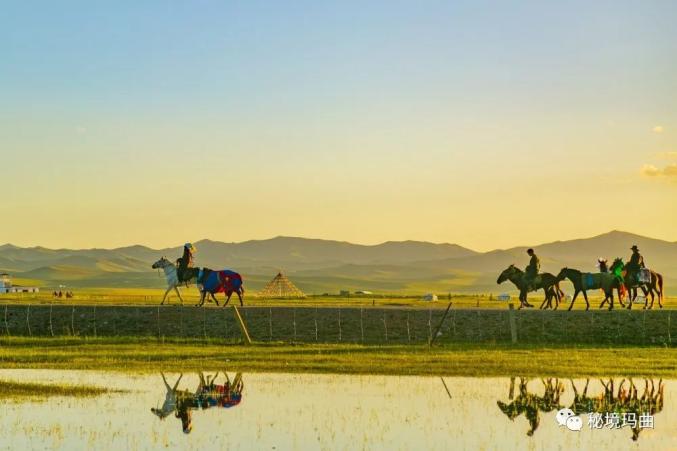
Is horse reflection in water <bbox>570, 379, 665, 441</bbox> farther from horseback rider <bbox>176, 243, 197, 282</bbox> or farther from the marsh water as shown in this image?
horseback rider <bbox>176, 243, 197, 282</bbox>

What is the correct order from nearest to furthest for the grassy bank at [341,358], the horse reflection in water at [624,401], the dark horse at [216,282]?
the horse reflection in water at [624,401], the grassy bank at [341,358], the dark horse at [216,282]

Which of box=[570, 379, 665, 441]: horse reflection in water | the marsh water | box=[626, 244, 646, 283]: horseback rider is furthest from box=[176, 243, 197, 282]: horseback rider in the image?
box=[570, 379, 665, 441]: horse reflection in water

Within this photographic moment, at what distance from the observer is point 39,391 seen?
30.5 meters

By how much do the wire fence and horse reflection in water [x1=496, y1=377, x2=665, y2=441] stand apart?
1595 centimetres

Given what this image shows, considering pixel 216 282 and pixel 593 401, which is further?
pixel 216 282

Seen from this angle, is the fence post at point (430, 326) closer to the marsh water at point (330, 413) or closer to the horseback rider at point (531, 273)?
the horseback rider at point (531, 273)

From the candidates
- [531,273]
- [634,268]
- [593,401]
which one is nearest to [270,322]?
[531,273]

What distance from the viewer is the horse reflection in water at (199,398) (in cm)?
2641

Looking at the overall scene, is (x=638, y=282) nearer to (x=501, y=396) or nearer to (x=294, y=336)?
(x=294, y=336)

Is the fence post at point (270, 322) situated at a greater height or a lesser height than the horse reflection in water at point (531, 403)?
greater

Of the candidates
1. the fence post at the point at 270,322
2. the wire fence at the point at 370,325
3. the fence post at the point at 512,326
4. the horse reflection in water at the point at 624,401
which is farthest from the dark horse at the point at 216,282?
the horse reflection in water at the point at 624,401

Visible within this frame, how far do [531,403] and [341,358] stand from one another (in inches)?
509

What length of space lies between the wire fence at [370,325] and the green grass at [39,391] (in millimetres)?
17262

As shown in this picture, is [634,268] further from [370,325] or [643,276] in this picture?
[370,325]
